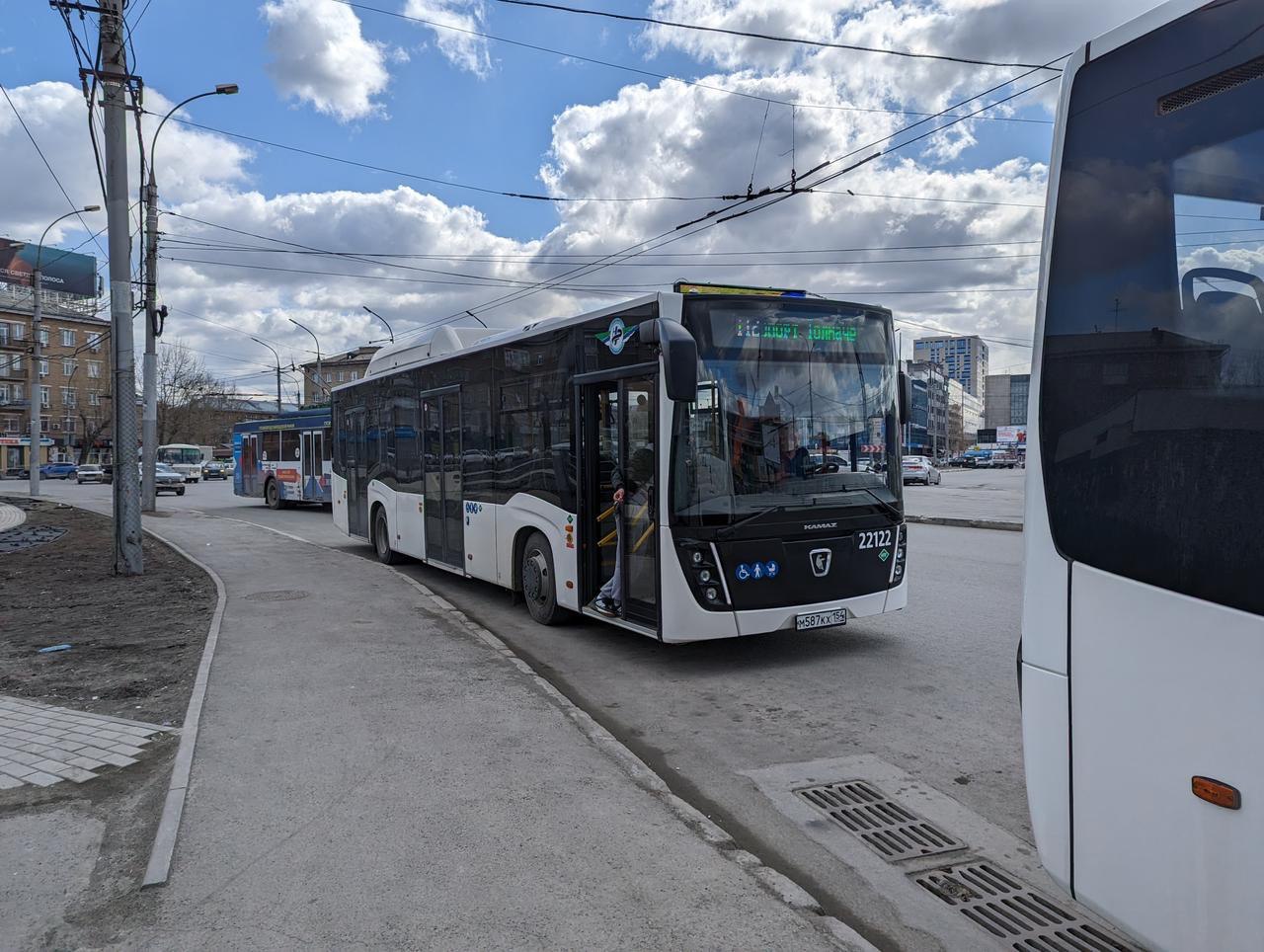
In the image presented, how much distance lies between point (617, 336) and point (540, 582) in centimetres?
284

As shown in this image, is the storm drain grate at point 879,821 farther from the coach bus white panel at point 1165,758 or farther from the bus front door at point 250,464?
the bus front door at point 250,464

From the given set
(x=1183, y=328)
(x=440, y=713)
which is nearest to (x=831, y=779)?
(x=440, y=713)

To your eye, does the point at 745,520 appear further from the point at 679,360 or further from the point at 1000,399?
the point at 1000,399

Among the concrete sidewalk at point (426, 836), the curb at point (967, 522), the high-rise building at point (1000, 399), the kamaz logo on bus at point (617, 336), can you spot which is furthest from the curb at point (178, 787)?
the high-rise building at point (1000, 399)

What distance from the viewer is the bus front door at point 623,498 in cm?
721

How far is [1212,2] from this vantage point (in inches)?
94.0

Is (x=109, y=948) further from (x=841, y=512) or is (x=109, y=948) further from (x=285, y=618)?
(x=285, y=618)

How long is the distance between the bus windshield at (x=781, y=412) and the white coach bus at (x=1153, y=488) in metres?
4.11

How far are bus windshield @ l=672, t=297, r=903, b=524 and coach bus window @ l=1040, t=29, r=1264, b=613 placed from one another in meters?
4.16

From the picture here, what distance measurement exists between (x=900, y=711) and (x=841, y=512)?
178 centimetres

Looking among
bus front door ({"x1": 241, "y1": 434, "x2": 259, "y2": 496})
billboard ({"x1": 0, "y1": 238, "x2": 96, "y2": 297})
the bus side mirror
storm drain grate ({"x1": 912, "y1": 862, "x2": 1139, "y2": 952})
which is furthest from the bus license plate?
billboard ({"x1": 0, "y1": 238, "x2": 96, "y2": 297})

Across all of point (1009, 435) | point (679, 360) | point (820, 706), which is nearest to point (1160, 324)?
point (679, 360)

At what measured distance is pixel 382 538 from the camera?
47.7 ft

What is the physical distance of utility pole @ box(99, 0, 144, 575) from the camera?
12500mm
